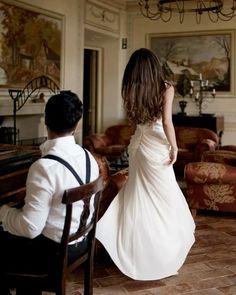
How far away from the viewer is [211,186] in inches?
172

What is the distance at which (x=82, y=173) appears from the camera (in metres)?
1.87

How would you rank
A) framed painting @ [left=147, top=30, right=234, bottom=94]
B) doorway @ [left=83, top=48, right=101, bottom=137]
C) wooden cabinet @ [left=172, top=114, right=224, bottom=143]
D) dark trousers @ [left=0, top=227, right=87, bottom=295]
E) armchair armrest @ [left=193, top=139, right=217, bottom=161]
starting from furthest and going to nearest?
doorway @ [left=83, top=48, right=101, bottom=137], framed painting @ [left=147, top=30, right=234, bottom=94], wooden cabinet @ [left=172, top=114, right=224, bottom=143], armchair armrest @ [left=193, top=139, right=217, bottom=161], dark trousers @ [left=0, top=227, right=87, bottom=295]

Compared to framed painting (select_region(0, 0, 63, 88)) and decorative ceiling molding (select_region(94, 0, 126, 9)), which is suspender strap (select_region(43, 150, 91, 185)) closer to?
framed painting (select_region(0, 0, 63, 88))

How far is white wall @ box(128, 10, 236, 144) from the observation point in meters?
7.48

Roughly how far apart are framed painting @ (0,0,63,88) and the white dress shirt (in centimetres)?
374

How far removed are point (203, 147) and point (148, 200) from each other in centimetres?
358

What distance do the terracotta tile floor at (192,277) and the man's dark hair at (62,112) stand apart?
53.1 inches

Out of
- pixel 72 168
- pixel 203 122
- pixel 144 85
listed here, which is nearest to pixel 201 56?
pixel 203 122

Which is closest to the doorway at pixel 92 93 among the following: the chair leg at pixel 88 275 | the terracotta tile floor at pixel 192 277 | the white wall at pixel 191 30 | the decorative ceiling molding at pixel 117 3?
the white wall at pixel 191 30

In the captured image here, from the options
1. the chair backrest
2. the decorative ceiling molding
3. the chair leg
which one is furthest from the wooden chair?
the decorative ceiling molding

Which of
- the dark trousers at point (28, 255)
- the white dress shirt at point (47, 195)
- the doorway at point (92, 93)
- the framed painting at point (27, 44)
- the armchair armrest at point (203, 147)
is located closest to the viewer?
the white dress shirt at point (47, 195)

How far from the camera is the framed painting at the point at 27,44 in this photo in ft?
17.5

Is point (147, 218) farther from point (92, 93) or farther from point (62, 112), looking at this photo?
point (92, 93)

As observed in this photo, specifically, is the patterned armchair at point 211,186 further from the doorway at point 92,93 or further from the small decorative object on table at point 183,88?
the doorway at point 92,93
